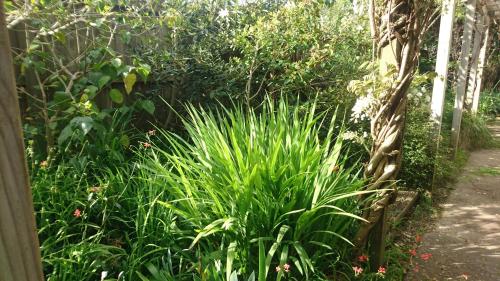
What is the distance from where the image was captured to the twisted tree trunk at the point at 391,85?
172 centimetres

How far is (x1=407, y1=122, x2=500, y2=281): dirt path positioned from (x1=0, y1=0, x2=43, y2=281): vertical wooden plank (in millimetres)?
2302

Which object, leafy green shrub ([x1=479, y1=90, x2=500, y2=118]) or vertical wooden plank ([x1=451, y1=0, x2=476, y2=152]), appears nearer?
vertical wooden plank ([x1=451, y1=0, x2=476, y2=152])

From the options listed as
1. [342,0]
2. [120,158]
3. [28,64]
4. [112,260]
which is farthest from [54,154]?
[342,0]

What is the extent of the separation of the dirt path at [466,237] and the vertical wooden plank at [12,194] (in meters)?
2.30

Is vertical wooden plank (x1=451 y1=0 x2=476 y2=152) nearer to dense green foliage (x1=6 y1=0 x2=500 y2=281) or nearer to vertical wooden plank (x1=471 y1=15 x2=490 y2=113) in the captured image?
dense green foliage (x1=6 y1=0 x2=500 y2=281)

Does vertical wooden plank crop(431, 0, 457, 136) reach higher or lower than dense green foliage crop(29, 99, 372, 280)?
higher

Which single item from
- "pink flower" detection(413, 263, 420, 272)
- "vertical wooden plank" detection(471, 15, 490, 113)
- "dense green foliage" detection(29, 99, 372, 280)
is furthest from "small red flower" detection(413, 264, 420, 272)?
"vertical wooden plank" detection(471, 15, 490, 113)

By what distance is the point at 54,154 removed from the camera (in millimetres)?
Result: 2621

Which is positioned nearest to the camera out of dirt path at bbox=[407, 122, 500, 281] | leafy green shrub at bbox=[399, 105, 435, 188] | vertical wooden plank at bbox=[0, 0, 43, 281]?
vertical wooden plank at bbox=[0, 0, 43, 281]

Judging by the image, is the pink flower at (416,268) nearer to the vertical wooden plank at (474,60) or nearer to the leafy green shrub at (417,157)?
A: the leafy green shrub at (417,157)

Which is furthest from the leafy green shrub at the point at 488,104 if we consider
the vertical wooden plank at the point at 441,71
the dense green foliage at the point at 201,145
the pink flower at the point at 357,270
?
the pink flower at the point at 357,270

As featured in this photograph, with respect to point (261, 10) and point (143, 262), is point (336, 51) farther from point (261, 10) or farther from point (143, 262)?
point (143, 262)

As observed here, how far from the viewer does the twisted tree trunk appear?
1.72m

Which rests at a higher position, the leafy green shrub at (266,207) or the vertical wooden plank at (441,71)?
the vertical wooden plank at (441,71)
